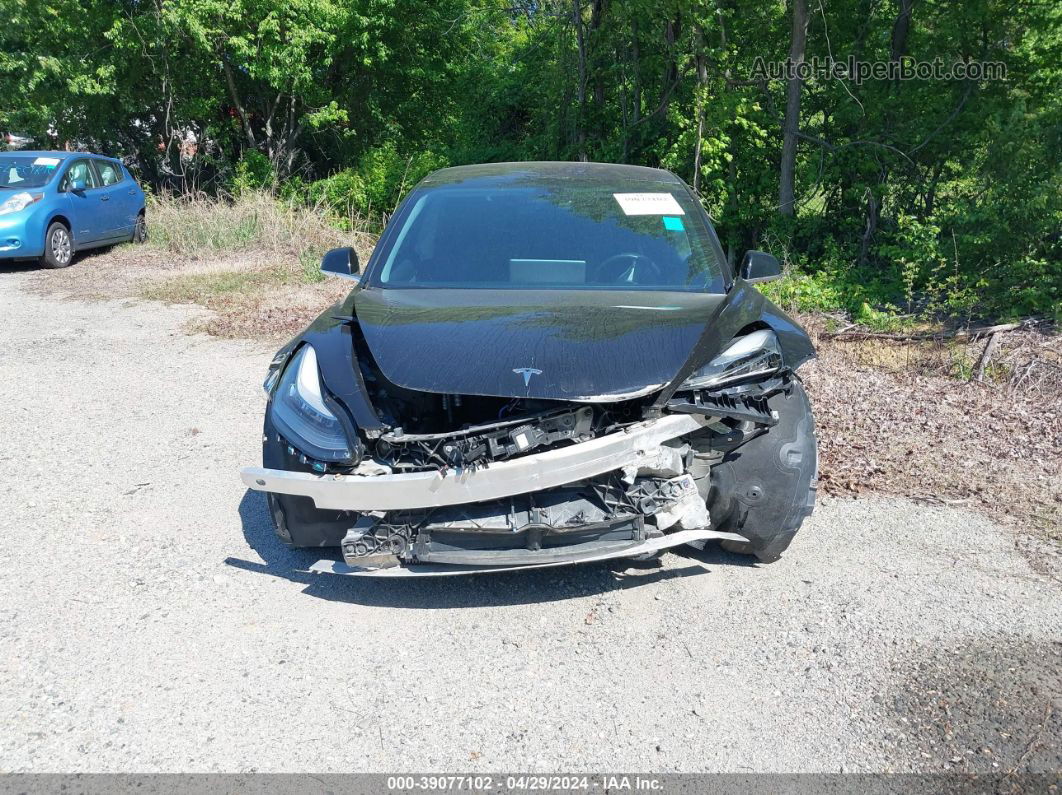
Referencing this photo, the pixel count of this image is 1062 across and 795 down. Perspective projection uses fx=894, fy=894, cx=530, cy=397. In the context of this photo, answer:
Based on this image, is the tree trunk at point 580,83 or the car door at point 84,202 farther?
the tree trunk at point 580,83

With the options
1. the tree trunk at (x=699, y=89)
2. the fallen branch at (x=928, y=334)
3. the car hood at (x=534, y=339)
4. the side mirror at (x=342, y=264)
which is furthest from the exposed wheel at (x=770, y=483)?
the tree trunk at (x=699, y=89)

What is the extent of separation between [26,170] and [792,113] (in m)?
10.8

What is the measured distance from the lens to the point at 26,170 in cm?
1295

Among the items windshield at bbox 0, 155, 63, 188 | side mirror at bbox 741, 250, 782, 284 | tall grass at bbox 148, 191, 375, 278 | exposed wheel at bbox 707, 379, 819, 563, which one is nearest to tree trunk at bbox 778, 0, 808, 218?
tall grass at bbox 148, 191, 375, 278

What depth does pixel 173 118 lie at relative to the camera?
19.0 metres

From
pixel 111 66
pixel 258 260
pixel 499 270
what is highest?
pixel 111 66

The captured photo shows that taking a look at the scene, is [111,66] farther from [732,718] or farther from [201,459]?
[732,718]

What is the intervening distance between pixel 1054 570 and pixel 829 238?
316 inches

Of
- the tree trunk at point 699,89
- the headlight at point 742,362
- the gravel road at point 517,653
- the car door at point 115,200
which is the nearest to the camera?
the gravel road at point 517,653

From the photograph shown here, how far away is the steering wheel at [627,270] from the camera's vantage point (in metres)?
4.40

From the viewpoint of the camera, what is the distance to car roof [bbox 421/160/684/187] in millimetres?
5059

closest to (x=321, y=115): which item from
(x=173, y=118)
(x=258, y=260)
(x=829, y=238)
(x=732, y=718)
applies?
(x=173, y=118)

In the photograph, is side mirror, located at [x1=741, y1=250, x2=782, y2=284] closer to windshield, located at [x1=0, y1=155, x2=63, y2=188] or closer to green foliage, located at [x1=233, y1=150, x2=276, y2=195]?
windshield, located at [x1=0, y1=155, x2=63, y2=188]

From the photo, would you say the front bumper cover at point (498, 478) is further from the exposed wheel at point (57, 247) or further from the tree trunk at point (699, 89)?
the exposed wheel at point (57, 247)
